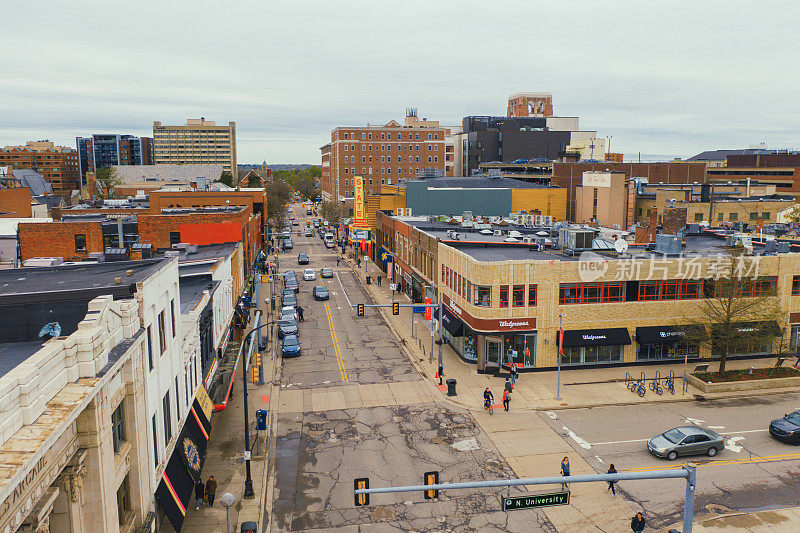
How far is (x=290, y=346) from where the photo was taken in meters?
44.7

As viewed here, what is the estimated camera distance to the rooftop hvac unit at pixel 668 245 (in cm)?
4578

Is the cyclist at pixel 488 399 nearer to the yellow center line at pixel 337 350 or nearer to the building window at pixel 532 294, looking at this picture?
the building window at pixel 532 294

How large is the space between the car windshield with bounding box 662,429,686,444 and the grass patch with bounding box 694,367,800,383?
34.5 ft

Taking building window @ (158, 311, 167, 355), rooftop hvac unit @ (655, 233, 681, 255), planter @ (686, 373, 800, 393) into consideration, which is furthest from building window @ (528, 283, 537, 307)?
building window @ (158, 311, 167, 355)

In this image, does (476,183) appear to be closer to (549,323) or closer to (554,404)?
(549,323)

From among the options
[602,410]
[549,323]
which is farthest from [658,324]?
[602,410]

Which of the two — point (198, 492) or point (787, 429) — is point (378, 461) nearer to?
point (198, 492)

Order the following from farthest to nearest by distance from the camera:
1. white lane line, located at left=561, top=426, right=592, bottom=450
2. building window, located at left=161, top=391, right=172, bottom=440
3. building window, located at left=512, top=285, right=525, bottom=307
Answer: building window, located at left=512, top=285, right=525, bottom=307 → white lane line, located at left=561, top=426, right=592, bottom=450 → building window, located at left=161, top=391, right=172, bottom=440

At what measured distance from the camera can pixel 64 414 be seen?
1247 centimetres

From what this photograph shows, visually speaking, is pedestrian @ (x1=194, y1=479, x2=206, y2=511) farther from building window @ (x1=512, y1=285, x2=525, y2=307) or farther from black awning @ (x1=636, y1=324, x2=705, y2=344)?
black awning @ (x1=636, y1=324, x2=705, y2=344)

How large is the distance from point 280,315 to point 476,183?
44.7 m

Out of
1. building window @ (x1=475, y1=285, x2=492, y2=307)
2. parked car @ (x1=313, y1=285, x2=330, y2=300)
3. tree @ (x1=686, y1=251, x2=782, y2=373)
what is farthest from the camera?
parked car @ (x1=313, y1=285, x2=330, y2=300)

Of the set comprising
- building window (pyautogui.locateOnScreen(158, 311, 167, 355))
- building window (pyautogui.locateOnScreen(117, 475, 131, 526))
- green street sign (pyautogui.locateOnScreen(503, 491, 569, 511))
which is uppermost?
building window (pyautogui.locateOnScreen(158, 311, 167, 355))

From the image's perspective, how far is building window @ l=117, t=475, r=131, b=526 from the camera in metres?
17.0
